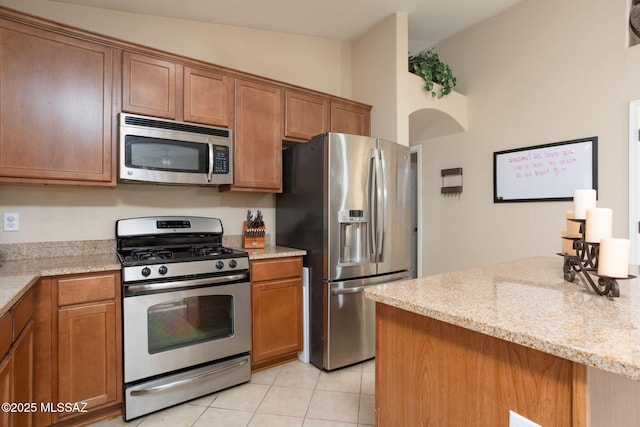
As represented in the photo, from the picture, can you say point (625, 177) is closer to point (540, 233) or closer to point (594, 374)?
point (540, 233)

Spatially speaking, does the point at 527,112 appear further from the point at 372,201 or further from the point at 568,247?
the point at 568,247

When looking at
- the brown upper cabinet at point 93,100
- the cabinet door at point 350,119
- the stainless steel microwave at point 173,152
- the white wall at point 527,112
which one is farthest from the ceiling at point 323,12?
the stainless steel microwave at point 173,152

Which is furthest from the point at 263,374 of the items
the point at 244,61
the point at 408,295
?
the point at 244,61

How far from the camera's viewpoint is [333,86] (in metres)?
3.56

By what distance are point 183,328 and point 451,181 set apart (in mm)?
3083

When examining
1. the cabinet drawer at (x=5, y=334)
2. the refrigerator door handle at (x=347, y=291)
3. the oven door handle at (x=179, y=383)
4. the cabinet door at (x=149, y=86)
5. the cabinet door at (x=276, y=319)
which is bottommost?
the oven door handle at (x=179, y=383)

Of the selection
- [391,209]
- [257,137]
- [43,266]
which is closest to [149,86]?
[257,137]

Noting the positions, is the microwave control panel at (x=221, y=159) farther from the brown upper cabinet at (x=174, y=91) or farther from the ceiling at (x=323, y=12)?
the ceiling at (x=323, y=12)

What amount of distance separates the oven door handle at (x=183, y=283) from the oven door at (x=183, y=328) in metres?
0.03

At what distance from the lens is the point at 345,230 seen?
8.14ft

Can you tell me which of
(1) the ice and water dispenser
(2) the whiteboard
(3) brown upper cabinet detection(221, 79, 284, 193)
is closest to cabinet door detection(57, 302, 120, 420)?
(3) brown upper cabinet detection(221, 79, 284, 193)

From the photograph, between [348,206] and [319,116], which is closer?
[348,206]

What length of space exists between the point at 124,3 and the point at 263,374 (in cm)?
287

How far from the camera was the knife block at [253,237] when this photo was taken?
281 cm
